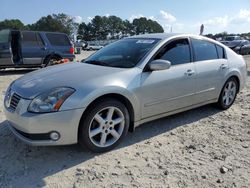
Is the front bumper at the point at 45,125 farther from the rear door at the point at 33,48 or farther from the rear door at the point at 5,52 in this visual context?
the rear door at the point at 33,48

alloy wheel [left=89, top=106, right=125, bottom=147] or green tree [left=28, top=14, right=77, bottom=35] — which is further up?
A: green tree [left=28, top=14, right=77, bottom=35]

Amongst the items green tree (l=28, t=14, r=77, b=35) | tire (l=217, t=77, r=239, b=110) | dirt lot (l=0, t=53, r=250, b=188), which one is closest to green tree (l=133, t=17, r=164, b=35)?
green tree (l=28, t=14, r=77, b=35)

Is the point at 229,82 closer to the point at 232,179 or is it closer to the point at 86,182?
the point at 232,179

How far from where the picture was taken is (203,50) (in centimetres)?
510

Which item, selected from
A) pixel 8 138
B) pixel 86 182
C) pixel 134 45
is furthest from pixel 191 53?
pixel 8 138

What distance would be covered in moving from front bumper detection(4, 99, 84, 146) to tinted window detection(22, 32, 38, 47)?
26.6 feet

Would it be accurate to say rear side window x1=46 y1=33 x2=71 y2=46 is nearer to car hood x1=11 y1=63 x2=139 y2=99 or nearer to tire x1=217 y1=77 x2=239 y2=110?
car hood x1=11 y1=63 x2=139 y2=99

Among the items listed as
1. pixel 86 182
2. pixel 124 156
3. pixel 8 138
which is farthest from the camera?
pixel 8 138

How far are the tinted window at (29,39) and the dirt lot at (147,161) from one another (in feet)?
22.7

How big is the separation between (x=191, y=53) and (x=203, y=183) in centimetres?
241

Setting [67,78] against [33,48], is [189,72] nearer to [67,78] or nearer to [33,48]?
[67,78]

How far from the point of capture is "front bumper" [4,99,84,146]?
3.28m

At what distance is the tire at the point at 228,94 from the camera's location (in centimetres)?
552

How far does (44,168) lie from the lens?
11.0ft
